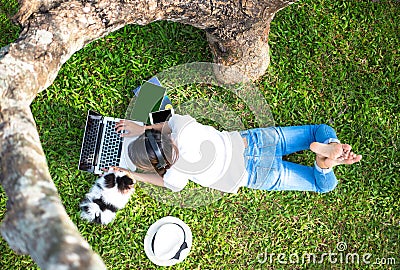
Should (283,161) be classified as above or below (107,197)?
below

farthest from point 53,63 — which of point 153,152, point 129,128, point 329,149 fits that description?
point 329,149

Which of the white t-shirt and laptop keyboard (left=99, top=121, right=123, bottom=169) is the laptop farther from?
the white t-shirt

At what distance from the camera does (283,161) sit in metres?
3.53

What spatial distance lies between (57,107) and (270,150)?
A: 1.70 meters

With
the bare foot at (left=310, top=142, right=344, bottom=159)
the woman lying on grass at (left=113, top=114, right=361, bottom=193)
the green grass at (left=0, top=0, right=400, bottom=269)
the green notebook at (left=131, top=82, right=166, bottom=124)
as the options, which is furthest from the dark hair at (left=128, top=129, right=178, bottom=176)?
the bare foot at (left=310, top=142, right=344, bottom=159)

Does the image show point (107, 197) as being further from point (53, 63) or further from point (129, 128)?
point (53, 63)

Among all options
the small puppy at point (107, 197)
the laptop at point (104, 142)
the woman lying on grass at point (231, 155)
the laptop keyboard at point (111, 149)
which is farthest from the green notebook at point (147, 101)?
the small puppy at point (107, 197)

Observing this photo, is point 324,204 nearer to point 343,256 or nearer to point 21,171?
point 343,256

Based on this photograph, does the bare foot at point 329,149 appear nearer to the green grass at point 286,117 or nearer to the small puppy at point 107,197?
the green grass at point 286,117

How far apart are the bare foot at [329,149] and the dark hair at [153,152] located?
1045 millimetres

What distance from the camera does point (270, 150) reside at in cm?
343

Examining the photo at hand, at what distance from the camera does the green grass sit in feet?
11.6

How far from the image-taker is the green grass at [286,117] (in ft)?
11.6

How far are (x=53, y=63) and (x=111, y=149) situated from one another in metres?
1.38
